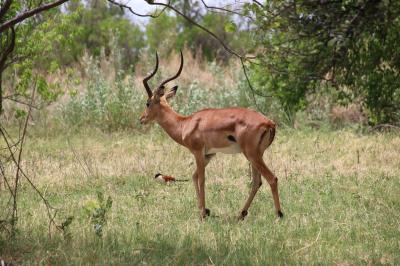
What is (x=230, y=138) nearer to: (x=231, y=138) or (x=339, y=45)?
(x=231, y=138)

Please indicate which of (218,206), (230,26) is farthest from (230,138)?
(230,26)

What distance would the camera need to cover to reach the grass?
652 cm

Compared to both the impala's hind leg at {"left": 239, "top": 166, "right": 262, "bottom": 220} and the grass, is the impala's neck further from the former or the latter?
the impala's hind leg at {"left": 239, "top": 166, "right": 262, "bottom": 220}

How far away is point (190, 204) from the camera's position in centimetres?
914

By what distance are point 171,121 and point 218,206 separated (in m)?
1.28

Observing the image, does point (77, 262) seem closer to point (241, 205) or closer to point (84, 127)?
point (241, 205)

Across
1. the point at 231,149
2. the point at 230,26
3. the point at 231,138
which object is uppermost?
the point at 230,26

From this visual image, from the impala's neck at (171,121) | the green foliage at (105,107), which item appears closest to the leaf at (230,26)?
the impala's neck at (171,121)

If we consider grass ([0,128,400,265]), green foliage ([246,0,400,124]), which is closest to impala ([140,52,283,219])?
grass ([0,128,400,265])

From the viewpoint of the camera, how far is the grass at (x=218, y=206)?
652 centimetres

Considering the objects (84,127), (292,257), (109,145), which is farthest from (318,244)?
(84,127)

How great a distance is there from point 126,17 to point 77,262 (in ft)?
118

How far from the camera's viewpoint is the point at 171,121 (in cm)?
946

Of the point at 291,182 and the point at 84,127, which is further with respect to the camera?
the point at 84,127
